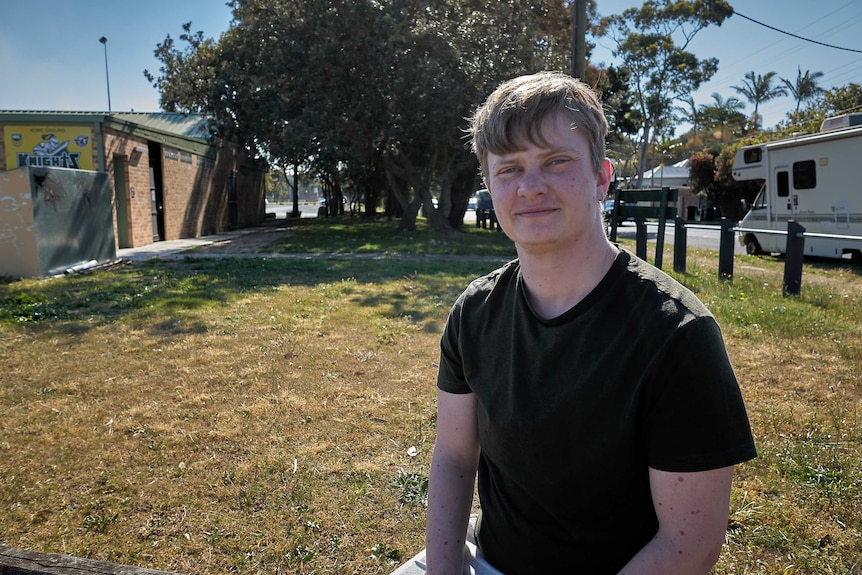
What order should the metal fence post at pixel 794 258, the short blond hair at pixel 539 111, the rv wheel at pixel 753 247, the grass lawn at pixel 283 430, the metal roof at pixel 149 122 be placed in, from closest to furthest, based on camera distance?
1. the short blond hair at pixel 539 111
2. the grass lawn at pixel 283 430
3. the metal fence post at pixel 794 258
4. the metal roof at pixel 149 122
5. the rv wheel at pixel 753 247

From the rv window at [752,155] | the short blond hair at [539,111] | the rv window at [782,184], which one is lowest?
the short blond hair at [539,111]

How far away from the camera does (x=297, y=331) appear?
21.5 ft

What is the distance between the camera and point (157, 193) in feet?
62.2

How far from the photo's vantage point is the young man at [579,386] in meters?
1.31

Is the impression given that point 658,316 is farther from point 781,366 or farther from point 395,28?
point 395,28

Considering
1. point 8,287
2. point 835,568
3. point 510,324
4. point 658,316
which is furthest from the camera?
point 8,287

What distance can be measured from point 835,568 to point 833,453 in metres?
1.13

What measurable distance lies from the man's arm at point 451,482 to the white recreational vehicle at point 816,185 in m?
12.1

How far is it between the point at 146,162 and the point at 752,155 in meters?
16.7

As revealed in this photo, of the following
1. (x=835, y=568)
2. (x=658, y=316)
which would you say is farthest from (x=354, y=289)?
(x=658, y=316)

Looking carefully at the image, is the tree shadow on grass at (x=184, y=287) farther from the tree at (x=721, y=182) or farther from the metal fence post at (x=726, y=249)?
the tree at (x=721, y=182)

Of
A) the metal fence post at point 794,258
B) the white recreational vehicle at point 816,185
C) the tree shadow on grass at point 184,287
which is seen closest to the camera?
the tree shadow on grass at point 184,287

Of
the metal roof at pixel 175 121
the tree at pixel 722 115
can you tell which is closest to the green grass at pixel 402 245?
the metal roof at pixel 175 121

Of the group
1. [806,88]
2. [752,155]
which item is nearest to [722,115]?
[806,88]
